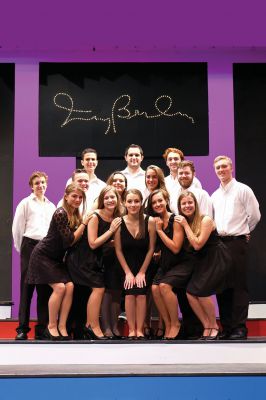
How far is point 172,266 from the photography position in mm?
4582

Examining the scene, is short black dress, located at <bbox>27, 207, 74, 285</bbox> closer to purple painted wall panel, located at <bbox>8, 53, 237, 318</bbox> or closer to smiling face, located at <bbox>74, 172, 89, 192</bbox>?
smiling face, located at <bbox>74, 172, 89, 192</bbox>

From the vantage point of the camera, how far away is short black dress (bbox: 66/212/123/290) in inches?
177

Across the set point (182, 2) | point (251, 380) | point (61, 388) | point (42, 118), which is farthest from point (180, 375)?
point (42, 118)

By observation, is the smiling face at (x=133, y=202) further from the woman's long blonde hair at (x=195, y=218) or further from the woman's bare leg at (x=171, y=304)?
the woman's bare leg at (x=171, y=304)

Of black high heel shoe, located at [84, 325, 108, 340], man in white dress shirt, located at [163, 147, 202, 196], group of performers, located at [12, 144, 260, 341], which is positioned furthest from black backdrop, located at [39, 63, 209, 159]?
black high heel shoe, located at [84, 325, 108, 340]

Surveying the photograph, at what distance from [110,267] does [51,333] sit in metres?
0.63

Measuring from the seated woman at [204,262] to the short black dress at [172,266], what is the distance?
5cm

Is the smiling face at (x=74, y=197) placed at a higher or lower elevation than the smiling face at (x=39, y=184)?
lower

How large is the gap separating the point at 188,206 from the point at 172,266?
46 centimetres

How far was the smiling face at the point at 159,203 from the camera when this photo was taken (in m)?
4.58

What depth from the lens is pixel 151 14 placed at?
6.29 meters

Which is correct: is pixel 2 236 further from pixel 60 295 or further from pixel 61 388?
pixel 61 388

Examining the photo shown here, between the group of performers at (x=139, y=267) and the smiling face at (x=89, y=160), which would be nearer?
the group of performers at (x=139, y=267)
